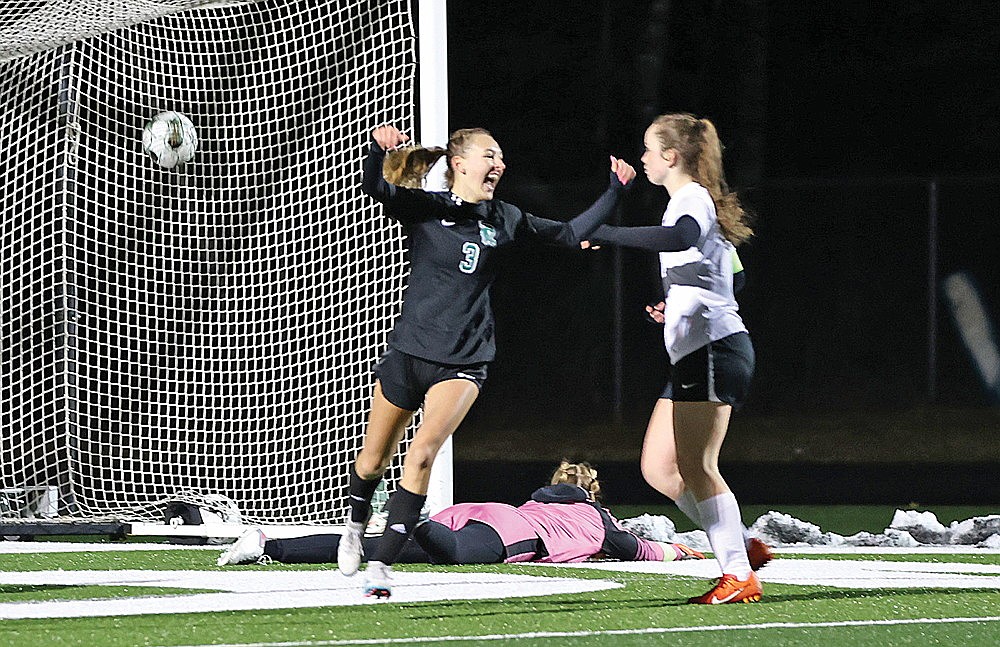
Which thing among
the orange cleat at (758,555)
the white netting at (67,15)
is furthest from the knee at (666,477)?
the white netting at (67,15)

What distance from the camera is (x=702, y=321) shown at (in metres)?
6.03

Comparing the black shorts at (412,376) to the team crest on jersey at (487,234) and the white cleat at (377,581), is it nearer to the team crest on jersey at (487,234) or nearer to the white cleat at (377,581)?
the team crest on jersey at (487,234)

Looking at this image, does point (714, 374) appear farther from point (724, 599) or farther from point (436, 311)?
point (436, 311)

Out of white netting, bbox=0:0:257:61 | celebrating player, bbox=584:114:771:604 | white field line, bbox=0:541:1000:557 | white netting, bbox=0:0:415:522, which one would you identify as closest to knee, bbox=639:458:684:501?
celebrating player, bbox=584:114:771:604

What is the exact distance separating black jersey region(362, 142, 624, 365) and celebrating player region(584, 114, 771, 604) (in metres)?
0.26

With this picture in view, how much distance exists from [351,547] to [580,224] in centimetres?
138

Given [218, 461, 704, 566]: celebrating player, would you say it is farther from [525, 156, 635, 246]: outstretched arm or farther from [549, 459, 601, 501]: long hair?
[525, 156, 635, 246]: outstretched arm

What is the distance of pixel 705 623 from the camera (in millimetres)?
5410

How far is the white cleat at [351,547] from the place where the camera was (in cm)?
643

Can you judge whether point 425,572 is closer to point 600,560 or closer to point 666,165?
point 600,560

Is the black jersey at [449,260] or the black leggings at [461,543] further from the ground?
the black jersey at [449,260]

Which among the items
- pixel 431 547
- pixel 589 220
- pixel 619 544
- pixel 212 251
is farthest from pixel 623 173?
pixel 212 251

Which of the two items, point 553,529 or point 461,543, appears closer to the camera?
point 461,543

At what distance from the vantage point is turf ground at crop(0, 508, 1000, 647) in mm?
5082
